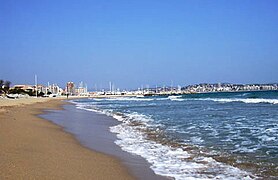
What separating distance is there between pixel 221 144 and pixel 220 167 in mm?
2915

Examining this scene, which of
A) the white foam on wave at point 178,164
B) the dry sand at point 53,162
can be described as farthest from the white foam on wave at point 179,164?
the dry sand at point 53,162

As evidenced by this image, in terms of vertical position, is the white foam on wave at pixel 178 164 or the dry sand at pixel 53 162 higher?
the dry sand at pixel 53 162

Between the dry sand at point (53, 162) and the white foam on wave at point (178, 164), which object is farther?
the white foam on wave at point (178, 164)

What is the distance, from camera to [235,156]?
787 cm

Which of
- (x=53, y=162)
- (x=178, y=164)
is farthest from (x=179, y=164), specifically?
(x=53, y=162)

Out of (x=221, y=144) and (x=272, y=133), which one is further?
(x=272, y=133)

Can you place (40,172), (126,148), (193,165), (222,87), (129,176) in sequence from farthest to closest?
(222,87) < (126,148) < (193,165) < (129,176) < (40,172)

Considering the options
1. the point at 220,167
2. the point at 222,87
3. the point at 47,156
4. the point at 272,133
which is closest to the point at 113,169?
the point at 47,156

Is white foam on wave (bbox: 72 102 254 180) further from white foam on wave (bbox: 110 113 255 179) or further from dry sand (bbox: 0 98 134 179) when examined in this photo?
dry sand (bbox: 0 98 134 179)

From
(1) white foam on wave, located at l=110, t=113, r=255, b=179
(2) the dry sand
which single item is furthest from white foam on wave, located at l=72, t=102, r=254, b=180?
(2) the dry sand

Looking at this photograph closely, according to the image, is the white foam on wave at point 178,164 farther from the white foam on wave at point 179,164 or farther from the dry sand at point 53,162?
the dry sand at point 53,162

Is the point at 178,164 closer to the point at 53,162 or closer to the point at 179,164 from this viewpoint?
the point at 179,164

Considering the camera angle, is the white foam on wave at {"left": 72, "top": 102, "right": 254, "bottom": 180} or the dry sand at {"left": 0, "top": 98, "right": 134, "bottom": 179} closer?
the dry sand at {"left": 0, "top": 98, "right": 134, "bottom": 179}

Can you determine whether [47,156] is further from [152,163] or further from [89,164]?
[152,163]
